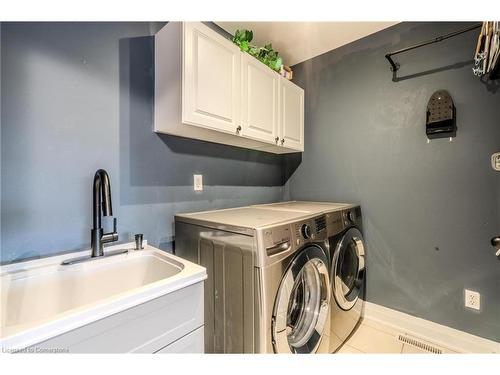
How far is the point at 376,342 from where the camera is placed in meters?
1.69

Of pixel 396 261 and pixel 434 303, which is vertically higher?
pixel 396 261

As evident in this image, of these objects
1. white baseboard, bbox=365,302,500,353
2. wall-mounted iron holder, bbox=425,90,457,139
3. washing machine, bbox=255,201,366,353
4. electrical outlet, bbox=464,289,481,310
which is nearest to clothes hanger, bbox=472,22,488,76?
wall-mounted iron holder, bbox=425,90,457,139

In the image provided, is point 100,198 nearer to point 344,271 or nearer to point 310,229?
point 310,229

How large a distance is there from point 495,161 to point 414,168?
431mm

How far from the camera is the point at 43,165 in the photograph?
40.2 inches

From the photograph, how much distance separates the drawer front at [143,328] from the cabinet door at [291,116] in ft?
4.73

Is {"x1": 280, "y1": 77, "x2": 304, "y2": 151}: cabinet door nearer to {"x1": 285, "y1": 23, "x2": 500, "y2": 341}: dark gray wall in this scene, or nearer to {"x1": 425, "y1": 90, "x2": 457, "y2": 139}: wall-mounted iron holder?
{"x1": 285, "y1": 23, "x2": 500, "y2": 341}: dark gray wall

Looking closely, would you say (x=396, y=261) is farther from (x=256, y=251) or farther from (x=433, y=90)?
(x=256, y=251)

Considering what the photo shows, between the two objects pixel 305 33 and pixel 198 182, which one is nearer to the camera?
pixel 198 182

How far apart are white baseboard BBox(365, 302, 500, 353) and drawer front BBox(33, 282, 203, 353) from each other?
68.8 inches

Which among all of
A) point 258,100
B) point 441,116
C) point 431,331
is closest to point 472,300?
point 431,331

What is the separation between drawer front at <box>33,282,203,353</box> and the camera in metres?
0.62
